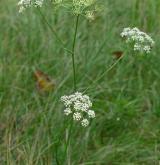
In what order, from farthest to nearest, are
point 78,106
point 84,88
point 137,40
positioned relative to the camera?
1. point 84,88
2. point 137,40
3. point 78,106

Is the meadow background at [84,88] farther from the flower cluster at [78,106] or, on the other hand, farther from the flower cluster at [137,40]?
the flower cluster at [78,106]

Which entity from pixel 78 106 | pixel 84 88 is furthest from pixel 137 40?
pixel 84 88

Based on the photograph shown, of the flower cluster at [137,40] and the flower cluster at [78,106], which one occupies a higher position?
the flower cluster at [137,40]

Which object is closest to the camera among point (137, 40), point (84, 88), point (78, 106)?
point (78, 106)

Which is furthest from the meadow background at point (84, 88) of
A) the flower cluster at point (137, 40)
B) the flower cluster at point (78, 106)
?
the flower cluster at point (78, 106)

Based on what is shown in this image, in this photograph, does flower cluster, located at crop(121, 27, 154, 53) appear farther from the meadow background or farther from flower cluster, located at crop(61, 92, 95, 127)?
flower cluster, located at crop(61, 92, 95, 127)

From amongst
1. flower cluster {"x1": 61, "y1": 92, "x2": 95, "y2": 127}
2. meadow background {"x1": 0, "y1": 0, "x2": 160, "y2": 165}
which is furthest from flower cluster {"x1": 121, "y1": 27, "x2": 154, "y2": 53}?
flower cluster {"x1": 61, "y1": 92, "x2": 95, "y2": 127}

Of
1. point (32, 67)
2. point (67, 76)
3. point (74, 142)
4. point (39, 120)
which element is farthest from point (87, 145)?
point (32, 67)

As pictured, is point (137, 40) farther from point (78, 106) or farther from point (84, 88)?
point (84, 88)

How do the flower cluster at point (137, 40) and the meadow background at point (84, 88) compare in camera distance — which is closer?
the flower cluster at point (137, 40)
